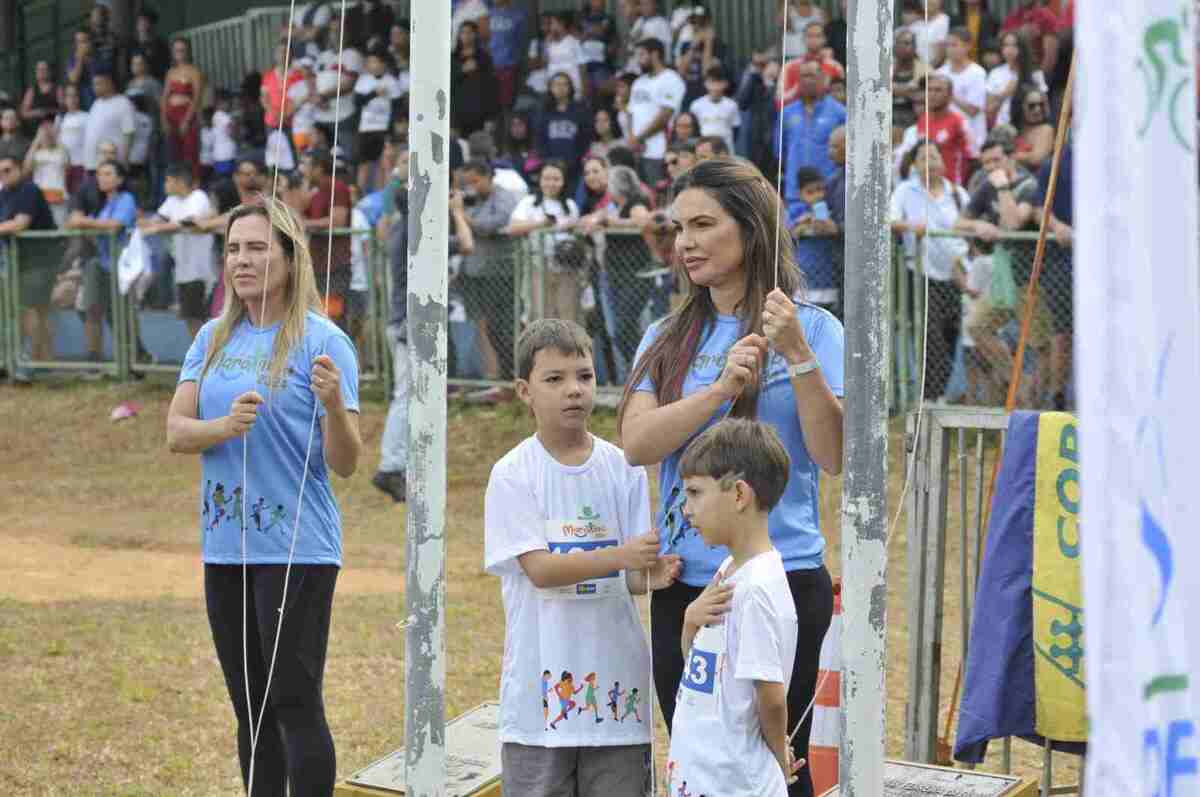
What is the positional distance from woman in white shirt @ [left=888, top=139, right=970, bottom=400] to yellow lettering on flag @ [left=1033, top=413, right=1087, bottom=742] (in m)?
6.60

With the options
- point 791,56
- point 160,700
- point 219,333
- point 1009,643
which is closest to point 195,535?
point 160,700

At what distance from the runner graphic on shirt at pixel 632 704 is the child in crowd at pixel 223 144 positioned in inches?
557

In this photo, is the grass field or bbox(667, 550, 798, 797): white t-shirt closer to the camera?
bbox(667, 550, 798, 797): white t-shirt

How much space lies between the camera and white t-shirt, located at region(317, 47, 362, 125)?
16594 millimetres

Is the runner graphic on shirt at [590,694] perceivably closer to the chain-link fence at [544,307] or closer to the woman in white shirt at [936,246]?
the chain-link fence at [544,307]

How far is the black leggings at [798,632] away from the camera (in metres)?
3.84

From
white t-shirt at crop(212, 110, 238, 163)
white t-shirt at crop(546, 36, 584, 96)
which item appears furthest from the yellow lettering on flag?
white t-shirt at crop(212, 110, 238, 163)

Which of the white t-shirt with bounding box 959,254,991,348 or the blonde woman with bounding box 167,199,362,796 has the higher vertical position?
the white t-shirt with bounding box 959,254,991,348

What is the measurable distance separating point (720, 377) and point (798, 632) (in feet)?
1.86

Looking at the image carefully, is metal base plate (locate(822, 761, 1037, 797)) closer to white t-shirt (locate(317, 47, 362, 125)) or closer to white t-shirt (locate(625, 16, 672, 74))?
white t-shirt (locate(625, 16, 672, 74))

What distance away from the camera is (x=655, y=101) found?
1420 cm

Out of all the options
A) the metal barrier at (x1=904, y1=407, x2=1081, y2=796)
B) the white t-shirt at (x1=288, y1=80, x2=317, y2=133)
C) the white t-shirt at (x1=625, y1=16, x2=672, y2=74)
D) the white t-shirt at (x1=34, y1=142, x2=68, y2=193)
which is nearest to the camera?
the metal barrier at (x1=904, y1=407, x2=1081, y2=796)

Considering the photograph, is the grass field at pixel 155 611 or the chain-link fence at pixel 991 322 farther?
the chain-link fence at pixel 991 322

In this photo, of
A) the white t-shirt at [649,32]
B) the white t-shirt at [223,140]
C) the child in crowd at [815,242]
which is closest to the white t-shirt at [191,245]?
the white t-shirt at [223,140]
